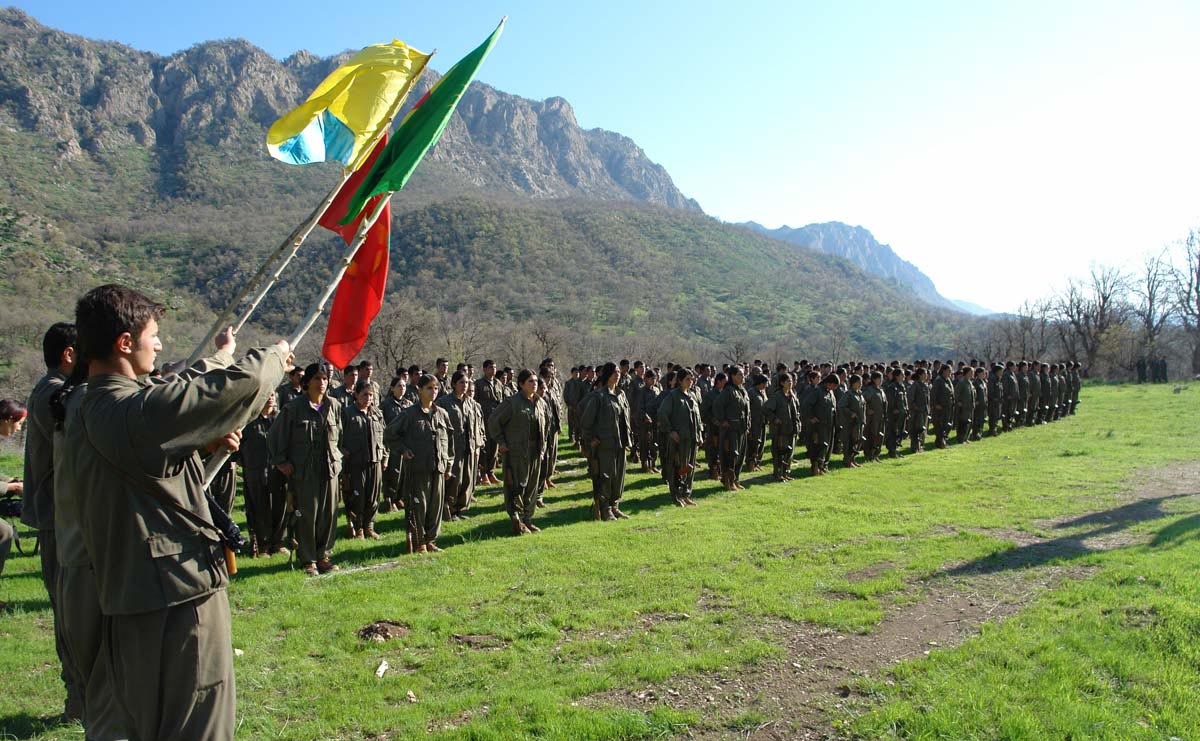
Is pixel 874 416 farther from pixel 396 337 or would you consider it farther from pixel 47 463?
pixel 396 337

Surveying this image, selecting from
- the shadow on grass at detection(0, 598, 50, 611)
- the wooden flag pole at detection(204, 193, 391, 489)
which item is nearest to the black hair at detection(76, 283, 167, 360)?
the wooden flag pole at detection(204, 193, 391, 489)

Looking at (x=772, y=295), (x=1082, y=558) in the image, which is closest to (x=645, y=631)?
(x=1082, y=558)

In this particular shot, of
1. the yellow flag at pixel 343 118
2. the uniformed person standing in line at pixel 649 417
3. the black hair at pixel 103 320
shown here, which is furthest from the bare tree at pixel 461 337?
the black hair at pixel 103 320

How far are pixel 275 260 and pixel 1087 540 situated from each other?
9.60 meters

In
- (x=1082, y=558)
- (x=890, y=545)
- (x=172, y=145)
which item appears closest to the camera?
(x=1082, y=558)

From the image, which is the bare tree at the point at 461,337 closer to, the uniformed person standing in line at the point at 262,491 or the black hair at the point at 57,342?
the uniformed person standing in line at the point at 262,491

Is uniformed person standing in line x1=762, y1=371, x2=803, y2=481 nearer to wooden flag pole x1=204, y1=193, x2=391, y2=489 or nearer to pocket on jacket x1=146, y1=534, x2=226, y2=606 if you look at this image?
wooden flag pole x1=204, y1=193, x2=391, y2=489

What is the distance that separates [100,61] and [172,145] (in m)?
19.2

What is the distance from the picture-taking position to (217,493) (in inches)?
348

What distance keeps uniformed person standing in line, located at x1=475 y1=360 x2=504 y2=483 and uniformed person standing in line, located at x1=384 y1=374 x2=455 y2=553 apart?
543 centimetres

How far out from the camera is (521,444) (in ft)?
33.0

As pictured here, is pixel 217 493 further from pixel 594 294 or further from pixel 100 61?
pixel 100 61

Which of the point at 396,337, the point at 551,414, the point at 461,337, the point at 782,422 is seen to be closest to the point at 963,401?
the point at 782,422

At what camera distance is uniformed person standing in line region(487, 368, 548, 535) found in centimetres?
1000
